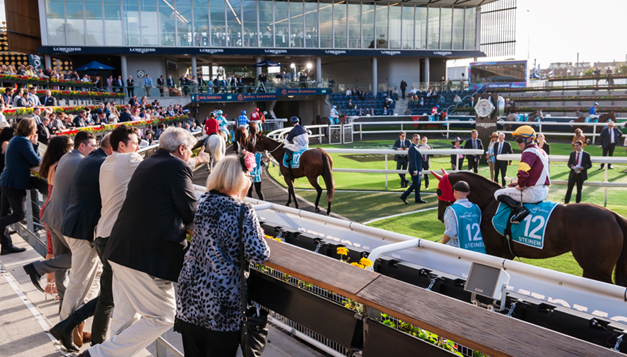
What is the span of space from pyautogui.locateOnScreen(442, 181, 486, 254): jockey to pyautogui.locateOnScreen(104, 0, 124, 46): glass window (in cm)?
3309

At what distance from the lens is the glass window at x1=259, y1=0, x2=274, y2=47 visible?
119 ft

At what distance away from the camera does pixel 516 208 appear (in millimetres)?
5301

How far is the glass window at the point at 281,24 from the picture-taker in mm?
36875

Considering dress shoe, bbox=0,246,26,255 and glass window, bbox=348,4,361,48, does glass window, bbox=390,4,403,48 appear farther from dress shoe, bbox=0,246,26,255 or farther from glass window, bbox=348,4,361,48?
dress shoe, bbox=0,246,26,255

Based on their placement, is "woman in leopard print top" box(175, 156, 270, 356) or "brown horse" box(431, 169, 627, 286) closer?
"woman in leopard print top" box(175, 156, 270, 356)

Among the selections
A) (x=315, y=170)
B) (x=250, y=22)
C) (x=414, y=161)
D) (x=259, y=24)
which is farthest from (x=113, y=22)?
(x=414, y=161)

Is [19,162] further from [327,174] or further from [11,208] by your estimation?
[327,174]

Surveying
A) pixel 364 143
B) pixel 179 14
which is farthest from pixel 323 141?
pixel 179 14

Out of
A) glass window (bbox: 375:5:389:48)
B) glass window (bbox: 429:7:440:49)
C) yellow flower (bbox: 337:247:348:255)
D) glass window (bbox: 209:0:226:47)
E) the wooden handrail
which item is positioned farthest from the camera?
glass window (bbox: 429:7:440:49)

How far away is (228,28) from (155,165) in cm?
3526

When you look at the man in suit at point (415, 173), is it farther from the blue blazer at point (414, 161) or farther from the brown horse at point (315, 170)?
the brown horse at point (315, 170)

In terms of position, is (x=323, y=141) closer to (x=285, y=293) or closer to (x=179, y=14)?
(x=179, y=14)

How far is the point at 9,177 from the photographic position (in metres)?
5.48

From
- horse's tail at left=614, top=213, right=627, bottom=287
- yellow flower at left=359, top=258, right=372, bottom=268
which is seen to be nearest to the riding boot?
horse's tail at left=614, top=213, right=627, bottom=287
